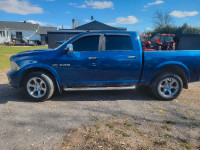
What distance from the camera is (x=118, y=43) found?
4129mm

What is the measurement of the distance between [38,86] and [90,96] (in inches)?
60.5

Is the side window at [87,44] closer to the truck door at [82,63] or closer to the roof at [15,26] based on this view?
the truck door at [82,63]

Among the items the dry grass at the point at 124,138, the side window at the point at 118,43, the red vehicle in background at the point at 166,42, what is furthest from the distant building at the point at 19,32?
the dry grass at the point at 124,138

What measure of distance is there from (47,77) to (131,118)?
7.92 ft

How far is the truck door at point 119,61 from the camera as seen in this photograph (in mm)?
4000

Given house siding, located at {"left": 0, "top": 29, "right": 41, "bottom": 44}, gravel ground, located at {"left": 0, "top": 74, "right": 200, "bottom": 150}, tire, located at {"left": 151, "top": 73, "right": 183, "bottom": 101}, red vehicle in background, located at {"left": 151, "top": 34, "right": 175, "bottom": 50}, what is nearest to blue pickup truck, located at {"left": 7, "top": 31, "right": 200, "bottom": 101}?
tire, located at {"left": 151, "top": 73, "right": 183, "bottom": 101}

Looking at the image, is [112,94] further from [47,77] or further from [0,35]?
[0,35]

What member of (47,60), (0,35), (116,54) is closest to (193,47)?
(116,54)

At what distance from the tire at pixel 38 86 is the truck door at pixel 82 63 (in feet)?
1.32

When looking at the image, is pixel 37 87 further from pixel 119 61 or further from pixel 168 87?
pixel 168 87

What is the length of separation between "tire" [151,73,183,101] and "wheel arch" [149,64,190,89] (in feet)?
0.38

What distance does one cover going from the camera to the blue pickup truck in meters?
3.95

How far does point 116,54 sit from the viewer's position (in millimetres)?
4000

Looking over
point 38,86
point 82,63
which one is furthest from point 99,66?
point 38,86
